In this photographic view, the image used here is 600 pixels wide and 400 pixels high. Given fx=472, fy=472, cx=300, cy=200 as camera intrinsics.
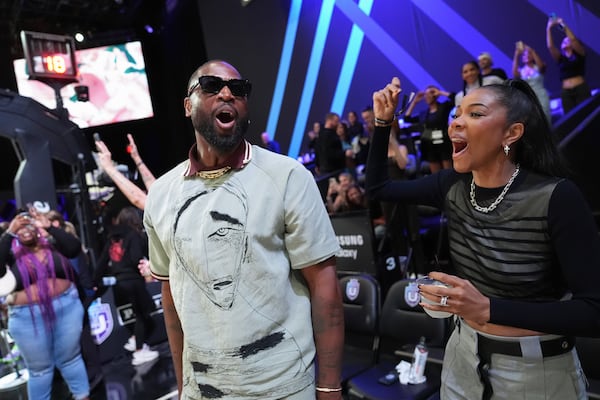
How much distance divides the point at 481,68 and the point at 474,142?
15.3 ft

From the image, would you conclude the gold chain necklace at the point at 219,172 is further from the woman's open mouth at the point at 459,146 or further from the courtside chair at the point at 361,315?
the courtside chair at the point at 361,315

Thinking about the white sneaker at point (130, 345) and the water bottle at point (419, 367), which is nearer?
the water bottle at point (419, 367)

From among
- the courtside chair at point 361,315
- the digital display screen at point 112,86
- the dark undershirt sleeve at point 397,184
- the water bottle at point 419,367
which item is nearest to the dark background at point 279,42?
the digital display screen at point 112,86

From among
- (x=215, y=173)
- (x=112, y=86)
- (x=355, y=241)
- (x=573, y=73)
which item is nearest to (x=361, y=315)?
(x=355, y=241)

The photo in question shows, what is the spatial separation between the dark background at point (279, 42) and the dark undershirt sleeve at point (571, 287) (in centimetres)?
678

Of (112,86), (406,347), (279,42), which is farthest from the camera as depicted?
(112,86)

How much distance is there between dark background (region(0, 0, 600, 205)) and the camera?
782 centimetres

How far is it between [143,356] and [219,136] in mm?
4510

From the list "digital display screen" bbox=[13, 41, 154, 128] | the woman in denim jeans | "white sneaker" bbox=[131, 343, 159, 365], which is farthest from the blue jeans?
"digital display screen" bbox=[13, 41, 154, 128]

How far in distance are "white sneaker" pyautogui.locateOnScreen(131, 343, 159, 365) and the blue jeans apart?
1332 mm

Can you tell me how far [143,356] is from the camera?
5.34 meters

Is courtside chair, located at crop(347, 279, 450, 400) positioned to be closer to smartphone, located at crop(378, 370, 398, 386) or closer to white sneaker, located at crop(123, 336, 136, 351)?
smartphone, located at crop(378, 370, 398, 386)

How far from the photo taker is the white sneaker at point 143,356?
17.4 ft

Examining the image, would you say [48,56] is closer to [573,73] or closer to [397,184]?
[397,184]
